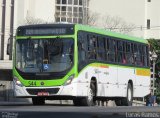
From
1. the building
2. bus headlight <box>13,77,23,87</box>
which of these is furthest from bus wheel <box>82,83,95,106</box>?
the building

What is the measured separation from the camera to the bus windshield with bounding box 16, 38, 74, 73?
74.5 feet

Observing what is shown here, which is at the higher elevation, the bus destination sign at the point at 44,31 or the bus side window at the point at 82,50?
the bus destination sign at the point at 44,31

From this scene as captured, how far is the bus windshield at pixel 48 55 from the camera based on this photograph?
74.5ft

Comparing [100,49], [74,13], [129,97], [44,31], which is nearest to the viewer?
[44,31]

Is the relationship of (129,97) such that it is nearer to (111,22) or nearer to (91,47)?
(91,47)

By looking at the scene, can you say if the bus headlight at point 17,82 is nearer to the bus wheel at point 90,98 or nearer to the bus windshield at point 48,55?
the bus windshield at point 48,55

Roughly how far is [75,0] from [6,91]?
155ft

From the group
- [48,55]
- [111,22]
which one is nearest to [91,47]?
[48,55]

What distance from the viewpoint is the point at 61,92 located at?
2284 centimetres

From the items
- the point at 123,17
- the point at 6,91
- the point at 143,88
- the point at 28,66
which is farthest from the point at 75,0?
the point at 28,66

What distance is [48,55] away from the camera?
22703mm

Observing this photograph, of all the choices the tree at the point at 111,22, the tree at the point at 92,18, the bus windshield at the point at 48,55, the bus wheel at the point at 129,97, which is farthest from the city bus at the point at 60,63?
the tree at the point at 111,22

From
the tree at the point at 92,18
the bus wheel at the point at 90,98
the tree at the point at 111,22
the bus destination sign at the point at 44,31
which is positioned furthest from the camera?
the tree at the point at 111,22

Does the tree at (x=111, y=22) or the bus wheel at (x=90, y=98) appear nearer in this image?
the bus wheel at (x=90, y=98)
